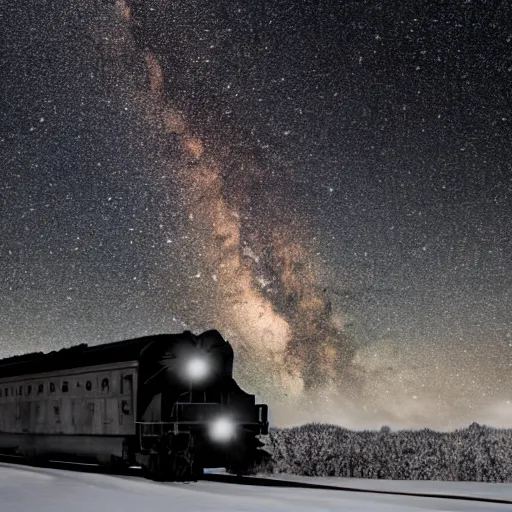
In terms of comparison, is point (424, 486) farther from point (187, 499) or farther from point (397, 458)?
point (187, 499)

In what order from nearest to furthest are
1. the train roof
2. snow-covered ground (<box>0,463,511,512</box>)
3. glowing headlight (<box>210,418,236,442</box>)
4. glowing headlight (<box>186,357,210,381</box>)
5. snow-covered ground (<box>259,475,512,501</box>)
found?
1. snow-covered ground (<box>0,463,511,512</box>)
2. snow-covered ground (<box>259,475,512,501</box>)
3. glowing headlight (<box>210,418,236,442</box>)
4. glowing headlight (<box>186,357,210,381</box>)
5. the train roof

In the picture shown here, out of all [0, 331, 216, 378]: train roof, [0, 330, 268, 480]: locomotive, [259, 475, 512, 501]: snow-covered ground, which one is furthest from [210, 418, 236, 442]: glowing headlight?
[0, 331, 216, 378]: train roof

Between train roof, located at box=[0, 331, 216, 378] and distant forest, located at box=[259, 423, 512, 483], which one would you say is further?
train roof, located at box=[0, 331, 216, 378]

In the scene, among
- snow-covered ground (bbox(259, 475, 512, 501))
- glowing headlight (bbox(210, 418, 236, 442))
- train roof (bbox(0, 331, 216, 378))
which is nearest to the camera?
snow-covered ground (bbox(259, 475, 512, 501))

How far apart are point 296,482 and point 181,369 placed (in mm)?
4206

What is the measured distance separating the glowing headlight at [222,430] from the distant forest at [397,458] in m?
1.95

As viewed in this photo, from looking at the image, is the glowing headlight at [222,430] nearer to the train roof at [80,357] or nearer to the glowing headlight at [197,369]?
the glowing headlight at [197,369]

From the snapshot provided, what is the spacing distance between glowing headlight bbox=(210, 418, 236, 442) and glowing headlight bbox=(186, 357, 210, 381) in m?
1.46

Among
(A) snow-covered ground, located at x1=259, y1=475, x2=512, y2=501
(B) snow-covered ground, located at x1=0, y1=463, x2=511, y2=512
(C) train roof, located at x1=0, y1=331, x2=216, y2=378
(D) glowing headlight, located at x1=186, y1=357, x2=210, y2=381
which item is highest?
(C) train roof, located at x1=0, y1=331, x2=216, y2=378

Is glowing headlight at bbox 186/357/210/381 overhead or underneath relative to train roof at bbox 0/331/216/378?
underneath

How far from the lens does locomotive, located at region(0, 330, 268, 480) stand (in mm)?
19516

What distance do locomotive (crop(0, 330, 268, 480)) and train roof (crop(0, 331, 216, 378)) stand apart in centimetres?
4

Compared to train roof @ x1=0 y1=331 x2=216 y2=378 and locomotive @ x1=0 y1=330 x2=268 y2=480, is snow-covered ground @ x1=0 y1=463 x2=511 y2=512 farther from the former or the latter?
train roof @ x1=0 y1=331 x2=216 y2=378

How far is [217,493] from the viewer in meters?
16.1
